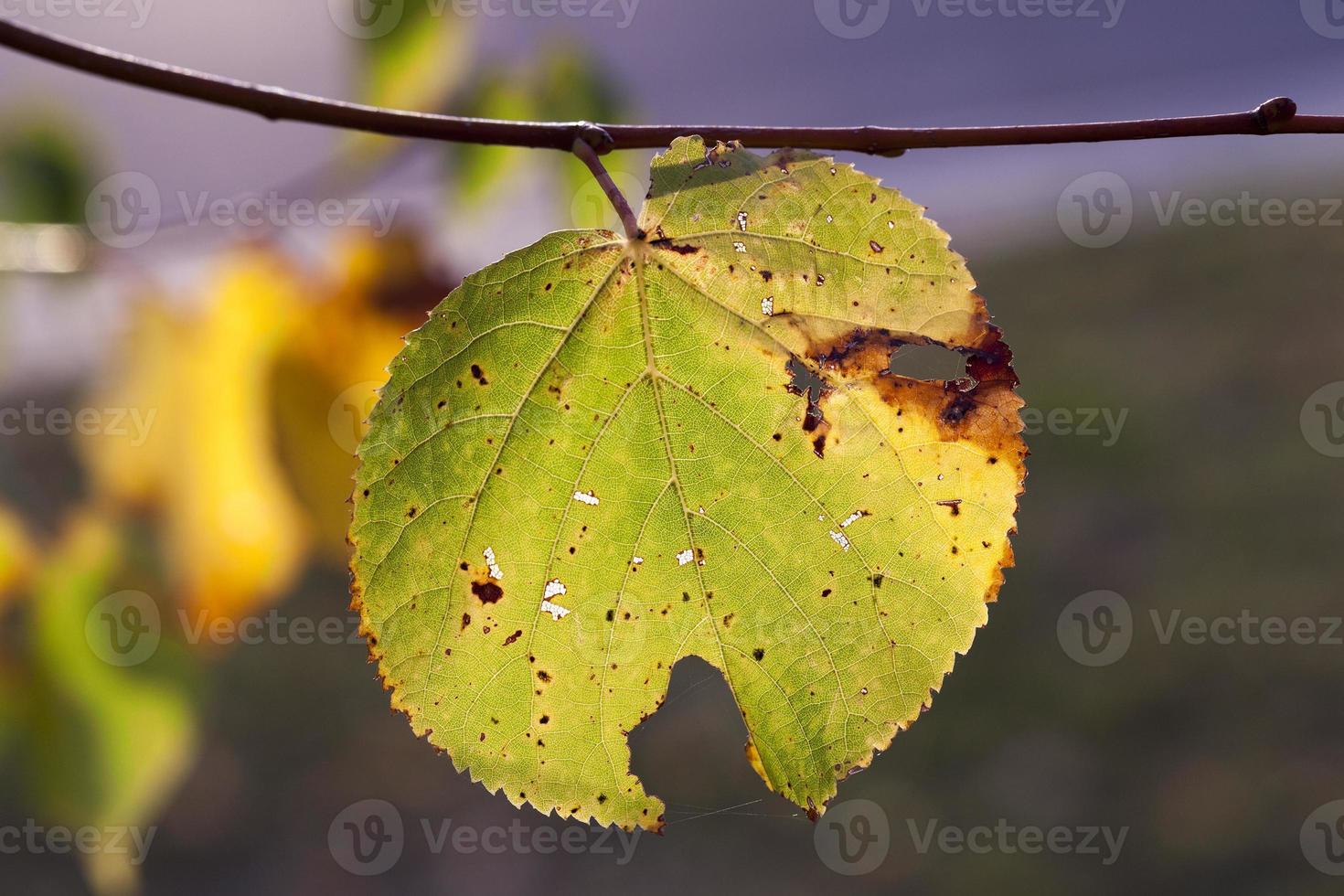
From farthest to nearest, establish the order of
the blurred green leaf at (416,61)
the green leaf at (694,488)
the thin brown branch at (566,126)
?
the blurred green leaf at (416,61) < the green leaf at (694,488) < the thin brown branch at (566,126)

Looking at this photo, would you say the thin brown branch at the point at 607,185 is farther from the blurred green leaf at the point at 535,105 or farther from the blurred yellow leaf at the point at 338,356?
the blurred green leaf at the point at 535,105

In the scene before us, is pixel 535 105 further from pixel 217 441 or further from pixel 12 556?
pixel 12 556

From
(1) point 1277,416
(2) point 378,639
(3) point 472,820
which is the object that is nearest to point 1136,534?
(1) point 1277,416

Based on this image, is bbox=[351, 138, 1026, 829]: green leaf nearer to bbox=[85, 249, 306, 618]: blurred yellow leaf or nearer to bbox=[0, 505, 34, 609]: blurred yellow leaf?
bbox=[85, 249, 306, 618]: blurred yellow leaf

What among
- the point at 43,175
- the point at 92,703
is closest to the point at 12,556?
the point at 92,703

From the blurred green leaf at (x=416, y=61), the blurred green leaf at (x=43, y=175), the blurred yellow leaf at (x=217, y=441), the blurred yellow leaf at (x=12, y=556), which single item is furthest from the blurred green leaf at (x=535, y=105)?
the blurred yellow leaf at (x=12, y=556)

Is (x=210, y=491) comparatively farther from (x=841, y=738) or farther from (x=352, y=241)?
(x=841, y=738)
